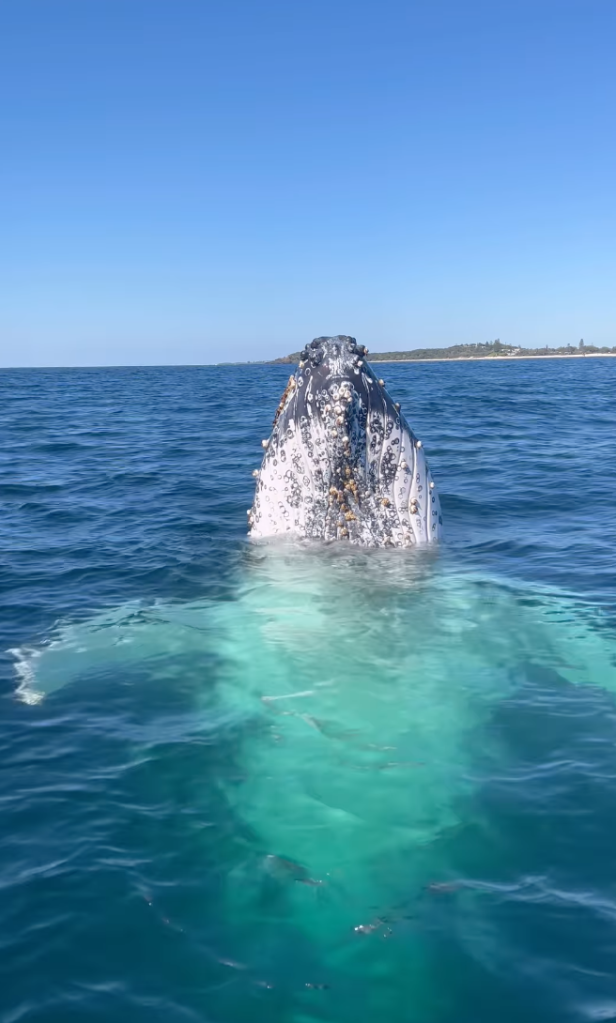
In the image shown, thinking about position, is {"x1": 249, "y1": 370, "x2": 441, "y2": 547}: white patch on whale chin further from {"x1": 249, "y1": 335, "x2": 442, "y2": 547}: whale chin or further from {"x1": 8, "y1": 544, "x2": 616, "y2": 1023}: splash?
{"x1": 8, "y1": 544, "x2": 616, "y2": 1023}: splash

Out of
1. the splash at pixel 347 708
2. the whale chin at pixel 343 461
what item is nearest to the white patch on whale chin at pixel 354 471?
the whale chin at pixel 343 461

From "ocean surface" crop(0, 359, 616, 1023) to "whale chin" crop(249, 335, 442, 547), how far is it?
1.06 ft

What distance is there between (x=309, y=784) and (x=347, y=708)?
35.0 inches

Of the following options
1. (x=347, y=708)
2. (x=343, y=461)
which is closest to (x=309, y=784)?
(x=347, y=708)

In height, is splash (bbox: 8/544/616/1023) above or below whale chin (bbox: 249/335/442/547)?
below

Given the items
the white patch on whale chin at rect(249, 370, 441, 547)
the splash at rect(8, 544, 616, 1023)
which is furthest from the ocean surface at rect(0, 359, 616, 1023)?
the white patch on whale chin at rect(249, 370, 441, 547)

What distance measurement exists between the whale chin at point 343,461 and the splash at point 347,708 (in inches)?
10.8

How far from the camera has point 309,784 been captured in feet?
16.4

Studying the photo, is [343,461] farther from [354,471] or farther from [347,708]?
[347,708]

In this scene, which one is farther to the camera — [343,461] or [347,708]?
[343,461]

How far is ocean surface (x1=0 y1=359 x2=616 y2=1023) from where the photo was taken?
376 cm

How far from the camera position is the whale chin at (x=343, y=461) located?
320 inches

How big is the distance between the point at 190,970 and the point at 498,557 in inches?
267

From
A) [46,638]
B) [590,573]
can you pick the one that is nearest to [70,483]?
[46,638]
